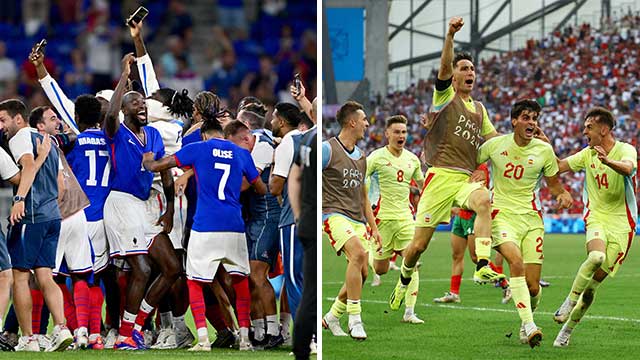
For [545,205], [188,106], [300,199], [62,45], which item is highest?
[62,45]

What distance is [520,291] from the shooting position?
8.03 meters

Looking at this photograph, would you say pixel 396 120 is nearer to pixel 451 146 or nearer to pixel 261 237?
pixel 451 146

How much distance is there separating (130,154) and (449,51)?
103 inches

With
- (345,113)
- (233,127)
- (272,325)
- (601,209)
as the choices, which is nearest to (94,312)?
(272,325)

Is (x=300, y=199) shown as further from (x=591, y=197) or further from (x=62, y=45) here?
(x=62, y=45)

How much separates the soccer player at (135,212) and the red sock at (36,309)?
702mm

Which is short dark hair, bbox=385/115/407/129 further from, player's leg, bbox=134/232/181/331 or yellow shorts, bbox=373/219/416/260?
player's leg, bbox=134/232/181/331

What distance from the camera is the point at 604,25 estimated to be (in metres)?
39.7

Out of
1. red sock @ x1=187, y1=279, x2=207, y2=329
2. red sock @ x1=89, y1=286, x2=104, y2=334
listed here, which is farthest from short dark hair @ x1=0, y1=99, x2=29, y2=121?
red sock @ x1=187, y1=279, x2=207, y2=329

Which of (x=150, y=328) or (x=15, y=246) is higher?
(x=15, y=246)

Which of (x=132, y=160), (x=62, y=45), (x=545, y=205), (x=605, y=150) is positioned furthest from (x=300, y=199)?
(x=545, y=205)

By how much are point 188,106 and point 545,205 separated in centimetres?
2502

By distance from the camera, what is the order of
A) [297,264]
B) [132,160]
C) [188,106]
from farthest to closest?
1. [188,106]
2. [132,160]
3. [297,264]

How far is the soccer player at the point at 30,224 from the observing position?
7.91m
